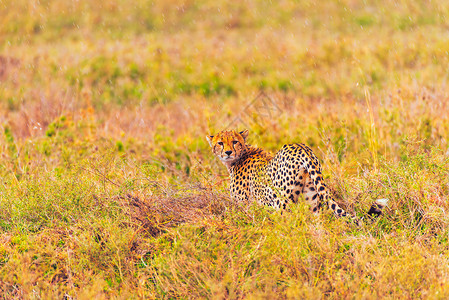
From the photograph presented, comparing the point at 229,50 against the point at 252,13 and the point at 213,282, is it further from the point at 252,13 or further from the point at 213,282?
the point at 213,282

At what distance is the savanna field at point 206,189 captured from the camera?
3.16m

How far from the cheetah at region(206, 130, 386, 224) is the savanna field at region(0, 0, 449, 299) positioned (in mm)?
148

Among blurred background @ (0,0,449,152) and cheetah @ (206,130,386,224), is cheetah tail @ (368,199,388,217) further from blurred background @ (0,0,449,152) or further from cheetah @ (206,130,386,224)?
blurred background @ (0,0,449,152)

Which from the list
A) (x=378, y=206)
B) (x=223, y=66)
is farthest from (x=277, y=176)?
(x=223, y=66)

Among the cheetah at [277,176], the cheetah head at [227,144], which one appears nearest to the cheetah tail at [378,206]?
the cheetah at [277,176]

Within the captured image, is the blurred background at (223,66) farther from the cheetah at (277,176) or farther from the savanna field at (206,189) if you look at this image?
the cheetah at (277,176)

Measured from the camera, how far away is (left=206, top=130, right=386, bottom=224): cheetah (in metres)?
3.67

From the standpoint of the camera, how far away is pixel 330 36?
1585cm

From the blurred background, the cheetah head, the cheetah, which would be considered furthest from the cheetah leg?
the blurred background

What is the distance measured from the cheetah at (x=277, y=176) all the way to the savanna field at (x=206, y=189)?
0.48 feet

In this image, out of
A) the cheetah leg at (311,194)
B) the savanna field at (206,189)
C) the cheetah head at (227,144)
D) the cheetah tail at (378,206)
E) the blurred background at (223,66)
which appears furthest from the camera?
the blurred background at (223,66)

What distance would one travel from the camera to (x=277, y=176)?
380 cm

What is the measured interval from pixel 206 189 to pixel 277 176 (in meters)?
0.57

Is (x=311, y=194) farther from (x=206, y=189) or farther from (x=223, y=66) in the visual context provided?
(x=223, y=66)
